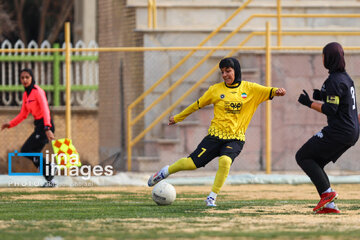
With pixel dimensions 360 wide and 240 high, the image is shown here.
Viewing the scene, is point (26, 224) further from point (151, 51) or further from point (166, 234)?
point (151, 51)

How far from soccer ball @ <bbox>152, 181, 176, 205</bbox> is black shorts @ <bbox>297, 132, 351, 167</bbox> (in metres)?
1.91

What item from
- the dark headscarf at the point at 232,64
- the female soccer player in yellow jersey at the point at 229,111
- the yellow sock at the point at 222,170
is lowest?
the yellow sock at the point at 222,170

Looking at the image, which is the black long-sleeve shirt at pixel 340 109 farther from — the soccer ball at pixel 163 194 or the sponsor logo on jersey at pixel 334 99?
the soccer ball at pixel 163 194

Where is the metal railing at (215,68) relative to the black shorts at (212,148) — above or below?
above

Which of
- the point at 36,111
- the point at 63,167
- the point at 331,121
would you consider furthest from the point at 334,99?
the point at 63,167

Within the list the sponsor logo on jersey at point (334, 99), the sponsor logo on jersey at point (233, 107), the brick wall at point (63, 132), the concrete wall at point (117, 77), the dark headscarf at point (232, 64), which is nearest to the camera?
the sponsor logo on jersey at point (334, 99)

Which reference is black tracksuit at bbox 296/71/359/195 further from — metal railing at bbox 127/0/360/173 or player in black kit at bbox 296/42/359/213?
metal railing at bbox 127/0/360/173

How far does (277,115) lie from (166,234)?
1016 centimetres

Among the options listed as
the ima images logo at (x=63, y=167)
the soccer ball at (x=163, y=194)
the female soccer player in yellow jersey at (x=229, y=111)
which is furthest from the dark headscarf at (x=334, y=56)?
the ima images logo at (x=63, y=167)

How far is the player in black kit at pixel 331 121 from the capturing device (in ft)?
35.8

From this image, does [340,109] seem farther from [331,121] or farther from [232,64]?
[232,64]

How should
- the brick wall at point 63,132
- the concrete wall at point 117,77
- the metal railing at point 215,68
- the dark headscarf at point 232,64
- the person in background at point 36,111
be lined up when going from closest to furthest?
1. the dark headscarf at point 232,64
2. the person in background at point 36,111
3. the metal railing at point 215,68
4. the concrete wall at point 117,77
5. the brick wall at point 63,132

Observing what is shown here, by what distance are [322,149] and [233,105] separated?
1.58 m

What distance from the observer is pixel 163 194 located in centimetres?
1241
